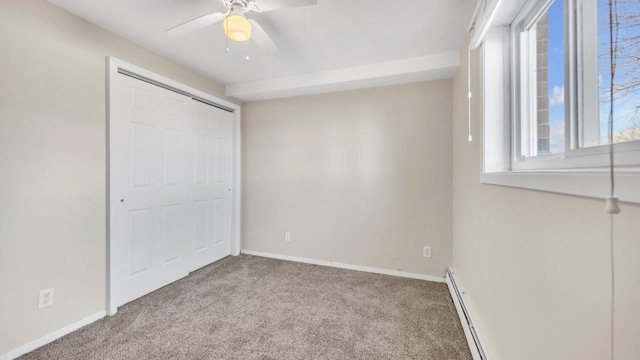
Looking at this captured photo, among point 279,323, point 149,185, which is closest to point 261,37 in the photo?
point 149,185

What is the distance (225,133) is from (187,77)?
779mm

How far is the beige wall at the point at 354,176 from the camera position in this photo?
2.55 metres

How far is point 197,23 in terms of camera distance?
1513 mm

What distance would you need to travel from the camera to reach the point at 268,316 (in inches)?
74.6

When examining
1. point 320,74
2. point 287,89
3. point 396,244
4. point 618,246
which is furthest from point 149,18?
point 396,244

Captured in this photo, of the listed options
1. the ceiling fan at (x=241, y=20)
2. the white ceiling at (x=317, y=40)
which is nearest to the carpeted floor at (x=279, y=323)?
the ceiling fan at (x=241, y=20)

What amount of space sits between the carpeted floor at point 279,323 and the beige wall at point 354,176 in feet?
1.41

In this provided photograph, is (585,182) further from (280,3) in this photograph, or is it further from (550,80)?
(280,3)

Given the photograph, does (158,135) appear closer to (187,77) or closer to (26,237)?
(187,77)

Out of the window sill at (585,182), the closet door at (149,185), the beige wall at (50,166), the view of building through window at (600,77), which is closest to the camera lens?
the window sill at (585,182)

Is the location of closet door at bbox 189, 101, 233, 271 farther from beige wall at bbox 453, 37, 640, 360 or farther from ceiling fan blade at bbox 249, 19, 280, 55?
beige wall at bbox 453, 37, 640, 360

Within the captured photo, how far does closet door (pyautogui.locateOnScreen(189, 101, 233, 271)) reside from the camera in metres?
2.78

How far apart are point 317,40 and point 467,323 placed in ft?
8.15

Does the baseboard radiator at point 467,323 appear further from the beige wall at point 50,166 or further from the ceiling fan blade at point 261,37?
the beige wall at point 50,166
